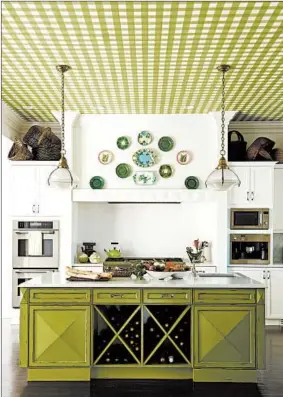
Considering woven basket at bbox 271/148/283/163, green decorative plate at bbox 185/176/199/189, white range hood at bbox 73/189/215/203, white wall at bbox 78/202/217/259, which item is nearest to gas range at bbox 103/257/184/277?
white wall at bbox 78/202/217/259

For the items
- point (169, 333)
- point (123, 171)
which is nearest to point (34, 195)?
point (123, 171)

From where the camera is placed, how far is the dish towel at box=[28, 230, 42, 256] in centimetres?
711

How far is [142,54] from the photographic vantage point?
464 cm

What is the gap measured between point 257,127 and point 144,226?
2182 millimetres

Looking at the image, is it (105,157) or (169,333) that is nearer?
(169,333)

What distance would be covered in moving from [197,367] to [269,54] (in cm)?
277

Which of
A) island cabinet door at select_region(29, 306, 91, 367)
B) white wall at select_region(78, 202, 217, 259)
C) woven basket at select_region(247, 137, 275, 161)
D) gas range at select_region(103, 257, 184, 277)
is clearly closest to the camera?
island cabinet door at select_region(29, 306, 91, 367)

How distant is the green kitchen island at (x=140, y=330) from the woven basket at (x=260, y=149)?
2996mm

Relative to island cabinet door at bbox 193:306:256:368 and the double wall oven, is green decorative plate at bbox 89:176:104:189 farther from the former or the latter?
island cabinet door at bbox 193:306:256:368

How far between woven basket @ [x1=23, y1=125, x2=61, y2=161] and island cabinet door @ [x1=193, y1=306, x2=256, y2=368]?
3505 millimetres

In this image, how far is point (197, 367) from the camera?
4.62m

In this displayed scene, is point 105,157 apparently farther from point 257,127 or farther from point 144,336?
point 144,336

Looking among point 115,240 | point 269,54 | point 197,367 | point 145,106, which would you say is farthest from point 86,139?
point 197,367

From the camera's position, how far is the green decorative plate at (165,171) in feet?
23.5
